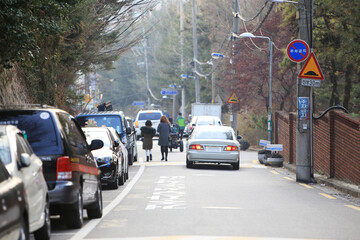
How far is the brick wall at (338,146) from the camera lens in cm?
1752

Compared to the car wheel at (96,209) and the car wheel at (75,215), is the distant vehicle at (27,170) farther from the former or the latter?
the car wheel at (96,209)

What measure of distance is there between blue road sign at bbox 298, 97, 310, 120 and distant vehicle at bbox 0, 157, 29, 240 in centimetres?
1345

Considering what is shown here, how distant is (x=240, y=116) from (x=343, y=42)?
2918cm

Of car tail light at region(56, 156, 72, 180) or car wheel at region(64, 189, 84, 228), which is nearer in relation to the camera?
car tail light at region(56, 156, 72, 180)

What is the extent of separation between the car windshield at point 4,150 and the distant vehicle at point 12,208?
1.23 ft

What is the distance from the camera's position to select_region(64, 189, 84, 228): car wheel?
10273 millimetres

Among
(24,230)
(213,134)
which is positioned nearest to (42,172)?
(24,230)

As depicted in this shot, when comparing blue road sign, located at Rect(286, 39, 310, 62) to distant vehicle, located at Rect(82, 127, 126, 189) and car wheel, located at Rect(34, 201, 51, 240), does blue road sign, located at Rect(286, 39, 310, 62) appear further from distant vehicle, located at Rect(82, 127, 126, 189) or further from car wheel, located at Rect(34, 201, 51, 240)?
car wheel, located at Rect(34, 201, 51, 240)

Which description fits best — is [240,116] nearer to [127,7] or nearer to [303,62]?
[127,7]

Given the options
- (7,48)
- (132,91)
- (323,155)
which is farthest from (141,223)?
(132,91)

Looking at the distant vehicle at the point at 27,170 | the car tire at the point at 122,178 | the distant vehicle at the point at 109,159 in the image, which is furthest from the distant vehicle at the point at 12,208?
the car tire at the point at 122,178

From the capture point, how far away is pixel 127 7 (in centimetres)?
2398

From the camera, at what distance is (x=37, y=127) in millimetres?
10094

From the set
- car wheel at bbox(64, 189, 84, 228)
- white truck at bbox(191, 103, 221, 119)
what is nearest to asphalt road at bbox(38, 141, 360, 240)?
car wheel at bbox(64, 189, 84, 228)
